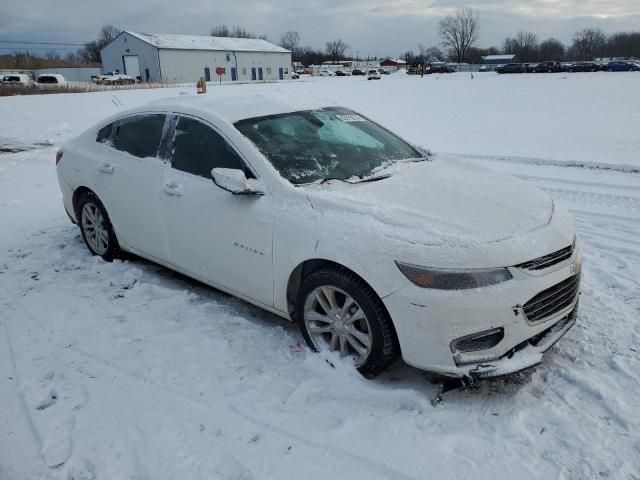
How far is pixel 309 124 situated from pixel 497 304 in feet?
6.89

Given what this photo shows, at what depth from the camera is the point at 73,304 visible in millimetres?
4168

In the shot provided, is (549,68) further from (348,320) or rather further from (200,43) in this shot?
(348,320)

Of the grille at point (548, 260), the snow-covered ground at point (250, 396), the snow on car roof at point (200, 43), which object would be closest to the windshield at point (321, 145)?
the snow-covered ground at point (250, 396)

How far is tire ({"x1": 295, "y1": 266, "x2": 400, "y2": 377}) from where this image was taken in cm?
285

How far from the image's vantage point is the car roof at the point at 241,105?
389cm

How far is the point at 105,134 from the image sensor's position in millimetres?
4898

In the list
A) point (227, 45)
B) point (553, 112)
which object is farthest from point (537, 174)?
point (227, 45)

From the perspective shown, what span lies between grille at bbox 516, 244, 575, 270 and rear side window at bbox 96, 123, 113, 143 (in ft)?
12.8

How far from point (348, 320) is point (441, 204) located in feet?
2.95

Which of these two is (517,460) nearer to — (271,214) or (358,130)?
(271,214)

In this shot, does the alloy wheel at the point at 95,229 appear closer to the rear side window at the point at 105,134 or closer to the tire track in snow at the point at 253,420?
the rear side window at the point at 105,134

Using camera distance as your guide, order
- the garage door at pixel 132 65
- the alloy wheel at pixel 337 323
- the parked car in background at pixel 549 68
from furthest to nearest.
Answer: the garage door at pixel 132 65 → the parked car in background at pixel 549 68 → the alloy wheel at pixel 337 323

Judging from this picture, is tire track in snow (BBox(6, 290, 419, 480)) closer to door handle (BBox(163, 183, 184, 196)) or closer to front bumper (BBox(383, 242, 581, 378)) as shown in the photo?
front bumper (BBox(383, 242, 581, 378))

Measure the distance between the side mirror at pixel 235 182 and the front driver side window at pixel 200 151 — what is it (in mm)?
141
